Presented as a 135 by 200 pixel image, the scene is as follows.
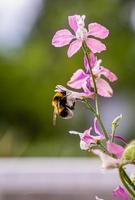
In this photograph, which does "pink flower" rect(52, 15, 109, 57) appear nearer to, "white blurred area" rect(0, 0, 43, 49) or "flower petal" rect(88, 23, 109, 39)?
"flower petal" rect(88, 23, 109, 39)

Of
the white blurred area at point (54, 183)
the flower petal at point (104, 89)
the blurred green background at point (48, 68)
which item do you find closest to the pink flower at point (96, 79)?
the flower petal at point (104, 89)

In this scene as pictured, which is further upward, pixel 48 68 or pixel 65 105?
pixel 65 105

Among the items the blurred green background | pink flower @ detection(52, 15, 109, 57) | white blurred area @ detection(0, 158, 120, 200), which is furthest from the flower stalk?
the blurred green background

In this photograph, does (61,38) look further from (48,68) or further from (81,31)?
(48,68)

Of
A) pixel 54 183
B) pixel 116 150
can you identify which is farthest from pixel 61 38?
pixel 54 183

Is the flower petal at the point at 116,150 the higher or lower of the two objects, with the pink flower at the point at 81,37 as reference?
lower

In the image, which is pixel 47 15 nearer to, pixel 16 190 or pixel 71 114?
pixel 16 190

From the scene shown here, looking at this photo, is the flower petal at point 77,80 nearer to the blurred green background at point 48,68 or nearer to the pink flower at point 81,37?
the pink flower at point 81,37
